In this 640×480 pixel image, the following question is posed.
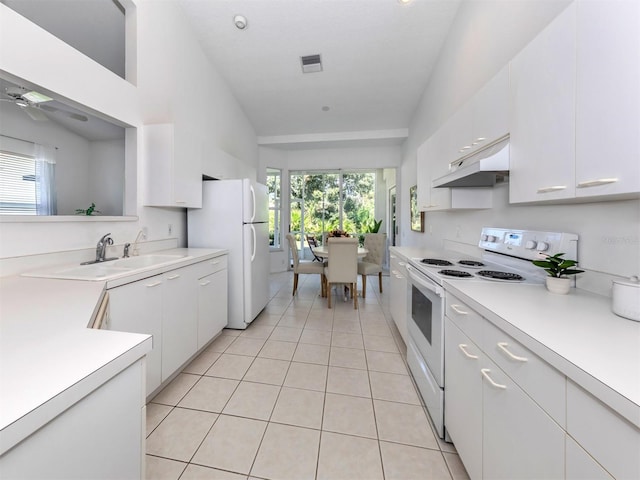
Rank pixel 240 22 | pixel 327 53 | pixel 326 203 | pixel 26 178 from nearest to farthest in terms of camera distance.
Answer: pixel 26 178 → pixel 240 22 → pixel 327 53 → pixel 326 203

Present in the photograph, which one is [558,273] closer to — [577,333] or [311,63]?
[577,333]

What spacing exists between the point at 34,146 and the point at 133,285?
1347mm

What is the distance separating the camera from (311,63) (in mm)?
3168

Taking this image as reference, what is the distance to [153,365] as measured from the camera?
155 centimetres

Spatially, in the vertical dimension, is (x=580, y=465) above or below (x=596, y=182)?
below

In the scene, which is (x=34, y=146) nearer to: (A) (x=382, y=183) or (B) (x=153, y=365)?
(B) (x=153, y=365)

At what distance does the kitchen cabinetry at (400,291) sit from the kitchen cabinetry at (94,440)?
1839mm

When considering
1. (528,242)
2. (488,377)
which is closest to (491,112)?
(528,242)

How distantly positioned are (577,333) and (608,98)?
0.71 metres

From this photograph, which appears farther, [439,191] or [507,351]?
[439,191]

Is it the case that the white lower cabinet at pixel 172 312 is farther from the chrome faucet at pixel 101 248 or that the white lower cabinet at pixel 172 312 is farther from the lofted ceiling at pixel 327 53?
the lofted ceiling at pixel 327 53

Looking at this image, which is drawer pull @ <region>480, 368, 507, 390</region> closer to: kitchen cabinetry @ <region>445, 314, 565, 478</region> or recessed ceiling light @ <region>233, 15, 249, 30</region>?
kitchen cabinetry @ <region>445, 314, 565, 478</region>

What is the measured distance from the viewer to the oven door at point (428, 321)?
4.34 feet

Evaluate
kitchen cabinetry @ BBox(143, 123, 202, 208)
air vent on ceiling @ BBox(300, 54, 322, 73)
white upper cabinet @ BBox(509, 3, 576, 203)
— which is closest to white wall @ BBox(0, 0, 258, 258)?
kitchen cabinetry @ BBox(143, 123, 202, 208)
